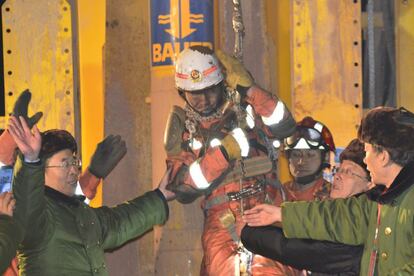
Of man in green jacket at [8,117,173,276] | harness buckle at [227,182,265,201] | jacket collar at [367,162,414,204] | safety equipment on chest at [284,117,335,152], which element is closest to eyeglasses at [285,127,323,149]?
safety equipment on chest at [284,117,335,152]

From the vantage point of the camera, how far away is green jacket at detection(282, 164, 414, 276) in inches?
184

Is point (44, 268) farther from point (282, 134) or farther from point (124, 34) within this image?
A: point (124, 34)

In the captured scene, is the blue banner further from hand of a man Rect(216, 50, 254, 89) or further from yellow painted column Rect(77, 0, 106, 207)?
yellow painted column Rect(77, 0, 106, 207)

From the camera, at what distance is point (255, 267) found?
680cm

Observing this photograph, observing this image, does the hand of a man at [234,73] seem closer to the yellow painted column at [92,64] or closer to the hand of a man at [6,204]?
the yellow painted column at [92,64]

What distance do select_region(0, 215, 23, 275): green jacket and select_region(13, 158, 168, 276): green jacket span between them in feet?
0.80

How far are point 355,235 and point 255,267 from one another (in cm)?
195

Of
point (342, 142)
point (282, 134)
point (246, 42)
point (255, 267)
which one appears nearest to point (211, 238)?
point (255, 267)

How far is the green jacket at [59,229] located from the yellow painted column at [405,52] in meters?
3.76

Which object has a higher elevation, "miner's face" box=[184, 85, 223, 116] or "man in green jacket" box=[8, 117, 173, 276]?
"miner's face" box=[184, 85, 223, 116]

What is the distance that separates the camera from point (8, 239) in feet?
15.8

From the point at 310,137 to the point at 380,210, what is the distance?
97.6 inches

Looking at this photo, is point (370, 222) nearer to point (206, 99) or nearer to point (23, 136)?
point (23, 136)

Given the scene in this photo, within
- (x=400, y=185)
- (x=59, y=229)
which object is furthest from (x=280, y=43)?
(x=400, y=185)
